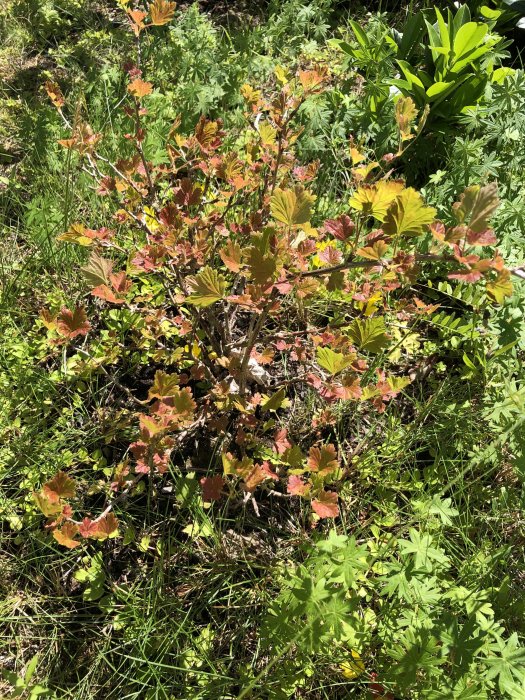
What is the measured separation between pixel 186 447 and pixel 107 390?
0.39 m

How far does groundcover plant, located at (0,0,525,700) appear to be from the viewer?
1.36m

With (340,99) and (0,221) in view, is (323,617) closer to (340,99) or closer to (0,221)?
(0,221)

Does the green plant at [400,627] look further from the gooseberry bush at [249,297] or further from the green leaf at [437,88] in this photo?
the green leaf at [437,88]

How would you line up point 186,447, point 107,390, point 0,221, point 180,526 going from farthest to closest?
point 0,221
point 107,390
point 186,447
point 180,526

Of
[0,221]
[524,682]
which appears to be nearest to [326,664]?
[524,682]

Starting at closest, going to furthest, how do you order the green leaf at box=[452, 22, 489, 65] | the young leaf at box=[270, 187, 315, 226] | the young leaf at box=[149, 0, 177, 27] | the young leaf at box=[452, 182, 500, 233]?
the young leaf at box=[452, 182, 500, 233], the young leaf at box=[270, 187, 315, 226], the young leaf at box=[149, 0, 177, 27], the green leaf at box=[452, 22, 489, 65]

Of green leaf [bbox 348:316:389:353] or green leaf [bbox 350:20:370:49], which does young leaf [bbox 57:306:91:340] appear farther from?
green leaf [bbox 350:20:370:49]

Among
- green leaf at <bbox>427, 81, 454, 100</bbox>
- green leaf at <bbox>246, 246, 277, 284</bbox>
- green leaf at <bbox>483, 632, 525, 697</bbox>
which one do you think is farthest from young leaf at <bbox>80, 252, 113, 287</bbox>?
green leaf at <bbox>427, 81, 454, 100</bbox>

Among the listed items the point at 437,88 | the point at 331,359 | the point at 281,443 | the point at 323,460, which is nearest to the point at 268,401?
the point at 281,443

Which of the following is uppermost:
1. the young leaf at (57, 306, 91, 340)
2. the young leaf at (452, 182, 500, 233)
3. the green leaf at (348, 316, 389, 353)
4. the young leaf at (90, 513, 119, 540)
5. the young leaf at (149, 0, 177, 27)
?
the young leaf at (149, 0, 177, 27)

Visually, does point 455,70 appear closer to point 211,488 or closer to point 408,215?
point 408,215

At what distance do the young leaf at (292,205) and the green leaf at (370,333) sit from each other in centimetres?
30

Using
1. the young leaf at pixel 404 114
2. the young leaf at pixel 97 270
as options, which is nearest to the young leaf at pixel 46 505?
the young leaf at pixel 97 270

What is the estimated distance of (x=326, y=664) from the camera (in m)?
1.54
